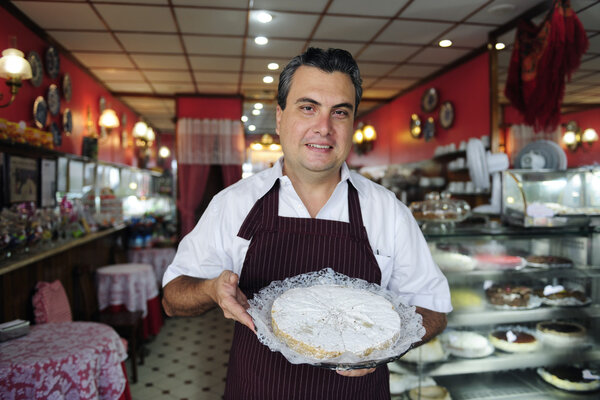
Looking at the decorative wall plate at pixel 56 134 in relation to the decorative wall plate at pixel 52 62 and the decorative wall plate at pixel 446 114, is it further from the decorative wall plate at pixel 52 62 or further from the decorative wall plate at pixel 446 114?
the decorative wall plate at pixel 446 114

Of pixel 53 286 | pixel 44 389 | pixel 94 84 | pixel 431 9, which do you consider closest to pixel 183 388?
pixel 53 286

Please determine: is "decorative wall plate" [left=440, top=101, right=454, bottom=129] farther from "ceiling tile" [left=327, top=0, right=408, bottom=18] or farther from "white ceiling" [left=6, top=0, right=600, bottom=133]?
"ceiling tile" [left=327, top=0, right=408, bottom=18]

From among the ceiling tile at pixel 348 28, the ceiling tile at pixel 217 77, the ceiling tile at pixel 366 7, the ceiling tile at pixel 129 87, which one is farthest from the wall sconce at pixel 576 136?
the ceiling tile at pixel 129 87

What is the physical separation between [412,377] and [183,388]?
2.19m

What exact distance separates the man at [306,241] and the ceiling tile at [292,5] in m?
3.02

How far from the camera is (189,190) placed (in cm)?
808

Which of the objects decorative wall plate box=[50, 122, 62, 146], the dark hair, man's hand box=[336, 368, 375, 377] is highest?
decorative wall plate box=[50, 122, 62, 146]

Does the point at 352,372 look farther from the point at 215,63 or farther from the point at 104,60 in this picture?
the point at 104,60

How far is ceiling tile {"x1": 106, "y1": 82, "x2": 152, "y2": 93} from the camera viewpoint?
287 inches

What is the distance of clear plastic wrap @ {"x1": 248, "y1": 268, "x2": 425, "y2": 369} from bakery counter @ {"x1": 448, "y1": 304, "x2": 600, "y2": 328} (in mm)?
1427

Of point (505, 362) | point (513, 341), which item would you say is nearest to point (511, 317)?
point (513, 341)

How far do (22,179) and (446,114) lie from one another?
18.5 feet

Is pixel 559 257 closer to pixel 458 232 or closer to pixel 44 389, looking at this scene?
pixel 458 232

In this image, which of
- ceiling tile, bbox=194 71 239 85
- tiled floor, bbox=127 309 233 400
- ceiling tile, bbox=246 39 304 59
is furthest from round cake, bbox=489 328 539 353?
ceiling tile, bbox=194 71 239 85
